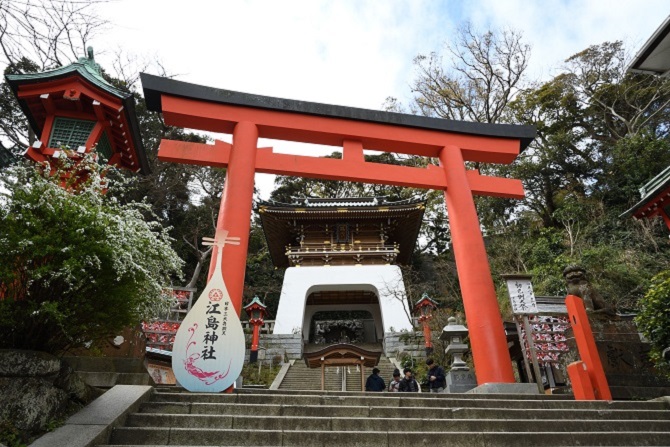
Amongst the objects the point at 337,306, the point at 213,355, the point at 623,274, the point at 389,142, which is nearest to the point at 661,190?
the point at 623,274

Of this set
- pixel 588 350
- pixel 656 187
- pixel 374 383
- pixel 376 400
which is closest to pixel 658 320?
pixel 588 350

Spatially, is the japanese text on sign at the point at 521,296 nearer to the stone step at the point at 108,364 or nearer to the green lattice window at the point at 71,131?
the stone step at the point at 108,364

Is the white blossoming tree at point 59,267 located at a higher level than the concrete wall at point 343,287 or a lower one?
lower

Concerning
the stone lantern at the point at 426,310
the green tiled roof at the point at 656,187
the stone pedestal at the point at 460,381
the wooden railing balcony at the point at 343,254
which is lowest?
the stone pedestal at the point at 460,381

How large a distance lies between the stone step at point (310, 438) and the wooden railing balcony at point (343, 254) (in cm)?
1333

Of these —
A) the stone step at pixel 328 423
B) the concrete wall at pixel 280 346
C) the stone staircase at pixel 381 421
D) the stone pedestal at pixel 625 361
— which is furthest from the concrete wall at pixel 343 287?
the stone step at pixel 328 423

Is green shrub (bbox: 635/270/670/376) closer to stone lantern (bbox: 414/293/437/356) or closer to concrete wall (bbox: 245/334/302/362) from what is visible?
stone lantern (bbox: 414/293/437/356)

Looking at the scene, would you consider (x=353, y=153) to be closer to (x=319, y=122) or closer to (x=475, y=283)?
(x=319, y=122)

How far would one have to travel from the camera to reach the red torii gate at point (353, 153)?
19.5 ft

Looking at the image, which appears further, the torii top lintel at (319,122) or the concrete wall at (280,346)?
the concrete wall at (280,346)

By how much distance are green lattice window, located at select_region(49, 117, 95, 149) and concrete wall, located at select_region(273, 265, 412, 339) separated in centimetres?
991

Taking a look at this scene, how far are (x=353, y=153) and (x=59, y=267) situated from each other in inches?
202

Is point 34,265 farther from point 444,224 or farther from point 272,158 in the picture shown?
point 444,224

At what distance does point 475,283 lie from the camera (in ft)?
20.7
